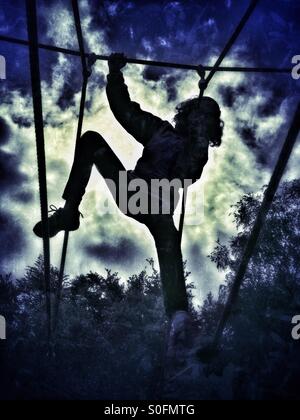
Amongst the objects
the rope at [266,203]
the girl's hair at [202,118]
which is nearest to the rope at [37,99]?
the rope at [266,203]

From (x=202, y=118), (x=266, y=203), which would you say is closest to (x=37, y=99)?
(x=266, y=203)

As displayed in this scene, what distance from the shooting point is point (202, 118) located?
4.20m

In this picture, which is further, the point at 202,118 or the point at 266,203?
the point at 202,118

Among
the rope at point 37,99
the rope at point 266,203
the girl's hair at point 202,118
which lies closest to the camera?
the rope at point 37,99

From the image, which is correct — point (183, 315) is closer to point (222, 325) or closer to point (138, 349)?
point (222, 325)

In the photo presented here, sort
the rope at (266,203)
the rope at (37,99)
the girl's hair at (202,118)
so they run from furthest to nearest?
the girl's hair at (202,118)
the rope at (266,203)
the rope at (37,99)

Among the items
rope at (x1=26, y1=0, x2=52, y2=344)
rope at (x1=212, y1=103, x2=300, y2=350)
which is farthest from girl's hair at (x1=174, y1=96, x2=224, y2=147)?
rope at (x1=26, y1=0, x2=52, y2=344)

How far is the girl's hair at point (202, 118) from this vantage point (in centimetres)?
419

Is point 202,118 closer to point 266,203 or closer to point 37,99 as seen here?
point 266,203

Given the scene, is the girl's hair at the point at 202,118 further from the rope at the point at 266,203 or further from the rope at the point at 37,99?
the rope at the point at 37,99

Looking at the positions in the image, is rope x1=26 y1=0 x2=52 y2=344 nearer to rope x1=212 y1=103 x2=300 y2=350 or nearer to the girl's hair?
rope x1=212 y1=103 x2=300 y2=350

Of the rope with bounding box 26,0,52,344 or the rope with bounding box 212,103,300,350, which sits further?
the rope with bounding box 212,103,300,350

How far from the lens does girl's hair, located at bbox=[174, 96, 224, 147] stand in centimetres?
419

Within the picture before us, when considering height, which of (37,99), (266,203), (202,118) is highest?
(202,118)
